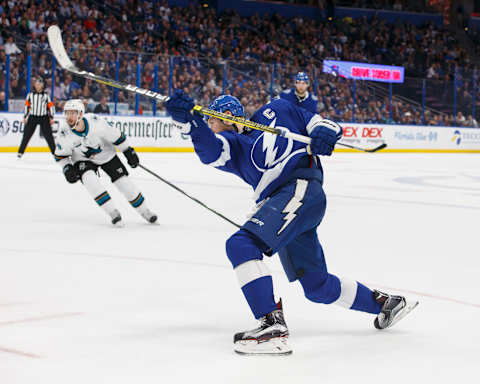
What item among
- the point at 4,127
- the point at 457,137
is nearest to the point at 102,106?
the point at 4,127

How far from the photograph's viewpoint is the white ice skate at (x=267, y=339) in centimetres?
275

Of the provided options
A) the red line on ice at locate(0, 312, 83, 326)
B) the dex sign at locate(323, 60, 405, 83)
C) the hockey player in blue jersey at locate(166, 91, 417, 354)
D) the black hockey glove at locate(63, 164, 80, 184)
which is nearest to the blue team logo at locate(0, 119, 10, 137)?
the black hockey glove at locate(63, 164, 80, 184)

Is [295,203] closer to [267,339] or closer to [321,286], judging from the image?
[321,286]

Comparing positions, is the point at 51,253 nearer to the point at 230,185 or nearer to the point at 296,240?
the point at 296,240

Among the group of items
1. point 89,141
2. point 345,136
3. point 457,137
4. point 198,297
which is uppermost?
point 89,141

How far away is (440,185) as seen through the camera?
432 inches

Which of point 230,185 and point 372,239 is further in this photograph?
point 230,185

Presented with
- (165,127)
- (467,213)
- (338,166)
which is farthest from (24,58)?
(467,213)

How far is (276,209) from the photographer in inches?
113

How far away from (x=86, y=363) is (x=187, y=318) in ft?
2.65

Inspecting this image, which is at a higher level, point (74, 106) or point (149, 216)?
point (74, 106)

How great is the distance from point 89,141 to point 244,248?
3.94m

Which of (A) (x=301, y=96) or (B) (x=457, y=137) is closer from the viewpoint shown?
(A) (x=301, y=96)

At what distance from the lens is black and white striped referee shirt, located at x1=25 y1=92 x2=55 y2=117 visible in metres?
13.1
